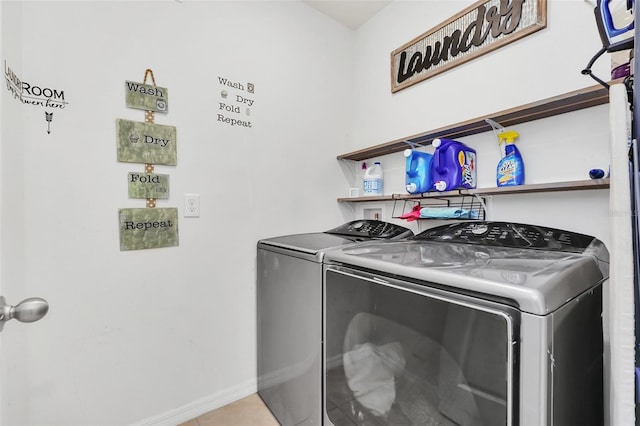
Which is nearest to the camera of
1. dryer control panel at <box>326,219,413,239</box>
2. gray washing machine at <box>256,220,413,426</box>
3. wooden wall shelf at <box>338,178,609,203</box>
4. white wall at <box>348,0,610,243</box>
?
wooden wall shelf at <box>338,178,609,203</box>

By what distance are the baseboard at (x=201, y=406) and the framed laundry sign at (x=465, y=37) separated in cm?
217

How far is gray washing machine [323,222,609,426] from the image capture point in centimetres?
68

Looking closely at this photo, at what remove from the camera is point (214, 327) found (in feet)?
5.63

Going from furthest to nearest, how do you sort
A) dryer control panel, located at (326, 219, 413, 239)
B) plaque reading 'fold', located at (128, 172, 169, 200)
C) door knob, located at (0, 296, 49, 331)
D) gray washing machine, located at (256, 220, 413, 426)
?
dryer control panel, located at (326, 219, 413, 239), plaque reading 'fold', located at (128, 172, 169, 200), gray washing machine, located at (256, 220, 413, 426), door knob, located at (0, 296, 49, 331)

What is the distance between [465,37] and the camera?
1627 millimetres

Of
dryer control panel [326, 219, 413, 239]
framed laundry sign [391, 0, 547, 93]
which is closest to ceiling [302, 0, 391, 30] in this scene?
framed laundry sign [391, 0, 547, 93]

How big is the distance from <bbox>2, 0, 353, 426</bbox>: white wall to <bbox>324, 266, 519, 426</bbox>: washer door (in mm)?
795

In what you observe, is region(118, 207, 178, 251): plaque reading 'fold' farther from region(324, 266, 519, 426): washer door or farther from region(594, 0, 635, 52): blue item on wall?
region(594, 0, 635, 52): blue item on wall

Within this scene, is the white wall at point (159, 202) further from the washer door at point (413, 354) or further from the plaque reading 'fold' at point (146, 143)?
the washer door at point (413, 354)

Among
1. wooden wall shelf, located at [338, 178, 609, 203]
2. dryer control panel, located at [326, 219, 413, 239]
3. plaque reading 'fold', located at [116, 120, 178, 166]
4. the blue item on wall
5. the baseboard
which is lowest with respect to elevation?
the baseboard

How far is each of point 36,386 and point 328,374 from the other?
1239 millimetres

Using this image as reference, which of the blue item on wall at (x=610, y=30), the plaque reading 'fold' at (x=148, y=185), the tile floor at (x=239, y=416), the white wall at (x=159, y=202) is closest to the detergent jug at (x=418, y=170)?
the white wall at (x=159, y=202)

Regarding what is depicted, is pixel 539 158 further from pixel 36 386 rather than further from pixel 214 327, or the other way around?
pixel 36 386

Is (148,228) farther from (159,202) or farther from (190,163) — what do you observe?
(190,163)
